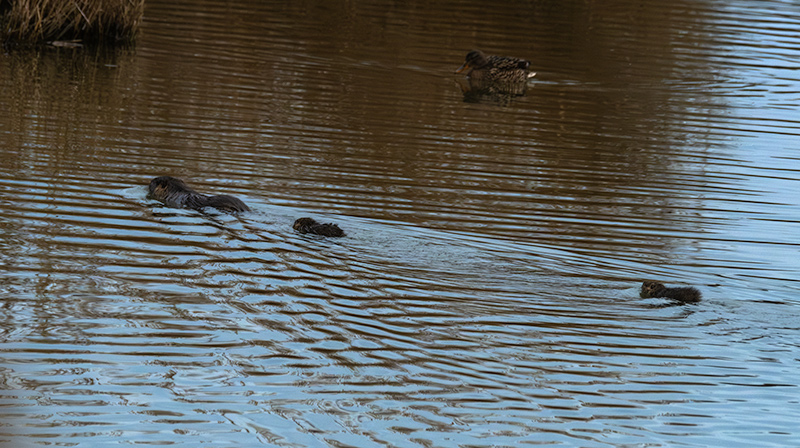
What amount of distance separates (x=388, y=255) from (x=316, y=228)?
2.43ft

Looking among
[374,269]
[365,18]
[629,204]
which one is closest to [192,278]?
[374,269]

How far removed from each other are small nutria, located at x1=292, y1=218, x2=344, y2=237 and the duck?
9327 millimetres

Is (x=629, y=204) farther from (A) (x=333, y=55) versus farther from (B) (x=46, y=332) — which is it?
(A) (x=333, y=55)

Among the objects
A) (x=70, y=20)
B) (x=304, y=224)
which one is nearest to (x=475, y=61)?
(x=70, y=20)

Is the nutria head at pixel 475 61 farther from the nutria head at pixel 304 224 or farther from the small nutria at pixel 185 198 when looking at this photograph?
the nutria head at pixel 304 224

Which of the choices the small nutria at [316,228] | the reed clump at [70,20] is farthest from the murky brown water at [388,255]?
the reed clump at [70,20]

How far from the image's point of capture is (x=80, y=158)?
12.0 meters

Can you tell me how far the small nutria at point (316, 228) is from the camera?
9.52m

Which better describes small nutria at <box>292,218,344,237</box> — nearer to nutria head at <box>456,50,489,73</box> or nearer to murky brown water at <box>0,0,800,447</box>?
murky brown water at <box>0,0,800,447</box>

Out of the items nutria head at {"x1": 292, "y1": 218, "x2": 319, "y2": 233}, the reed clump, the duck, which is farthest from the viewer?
the reed clump

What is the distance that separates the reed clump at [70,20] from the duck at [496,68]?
5.96 m

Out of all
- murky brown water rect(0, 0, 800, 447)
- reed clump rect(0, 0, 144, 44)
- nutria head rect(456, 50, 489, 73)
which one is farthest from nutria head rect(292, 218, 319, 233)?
reed clump rect(0, 0, 144, 44)

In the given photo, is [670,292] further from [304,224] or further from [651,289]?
[304,224]

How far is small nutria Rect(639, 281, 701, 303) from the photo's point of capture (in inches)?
331
